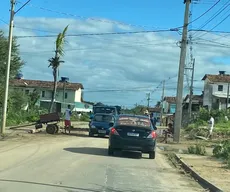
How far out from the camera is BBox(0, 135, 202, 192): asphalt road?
426 inches

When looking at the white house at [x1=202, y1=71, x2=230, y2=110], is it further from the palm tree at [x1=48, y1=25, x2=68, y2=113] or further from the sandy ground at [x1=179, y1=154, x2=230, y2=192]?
the sandy ground at [x1=179, y1=154, x2=230, y2=192]

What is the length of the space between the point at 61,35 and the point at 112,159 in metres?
20.8

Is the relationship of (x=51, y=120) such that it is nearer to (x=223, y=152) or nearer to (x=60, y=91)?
(x=223, y=152)

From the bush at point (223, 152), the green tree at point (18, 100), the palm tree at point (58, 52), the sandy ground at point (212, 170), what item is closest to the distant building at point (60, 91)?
the green tree at point (18, 100)

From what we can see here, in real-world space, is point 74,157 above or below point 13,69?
below

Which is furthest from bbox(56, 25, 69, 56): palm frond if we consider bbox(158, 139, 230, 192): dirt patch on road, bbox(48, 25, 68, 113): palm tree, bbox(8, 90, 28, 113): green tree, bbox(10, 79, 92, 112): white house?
bbox(10, 79, 92, 112): white house

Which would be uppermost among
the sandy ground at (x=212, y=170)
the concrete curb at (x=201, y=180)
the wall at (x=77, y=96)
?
the wall at (x=77, y=96)

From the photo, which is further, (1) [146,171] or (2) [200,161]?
(2) [200,161]

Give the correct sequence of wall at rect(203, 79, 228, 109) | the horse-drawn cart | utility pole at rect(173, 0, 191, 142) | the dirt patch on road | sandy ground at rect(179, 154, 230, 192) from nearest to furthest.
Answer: sandy ground at rect(179, 154, 230, 192) < the dirt patch on road < utility pole at rect(173, 0, 191, 142) < the horse-drawn cart < wall at rect(203, 79, 228, 109)

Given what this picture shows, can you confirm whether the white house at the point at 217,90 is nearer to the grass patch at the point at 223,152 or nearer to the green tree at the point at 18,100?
the green tree at the point at 18,100

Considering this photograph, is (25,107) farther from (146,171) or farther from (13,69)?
(146,171)

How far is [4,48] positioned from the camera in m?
35.6

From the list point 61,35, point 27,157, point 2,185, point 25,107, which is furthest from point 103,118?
point 25,107

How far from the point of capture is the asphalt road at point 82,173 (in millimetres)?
10828
